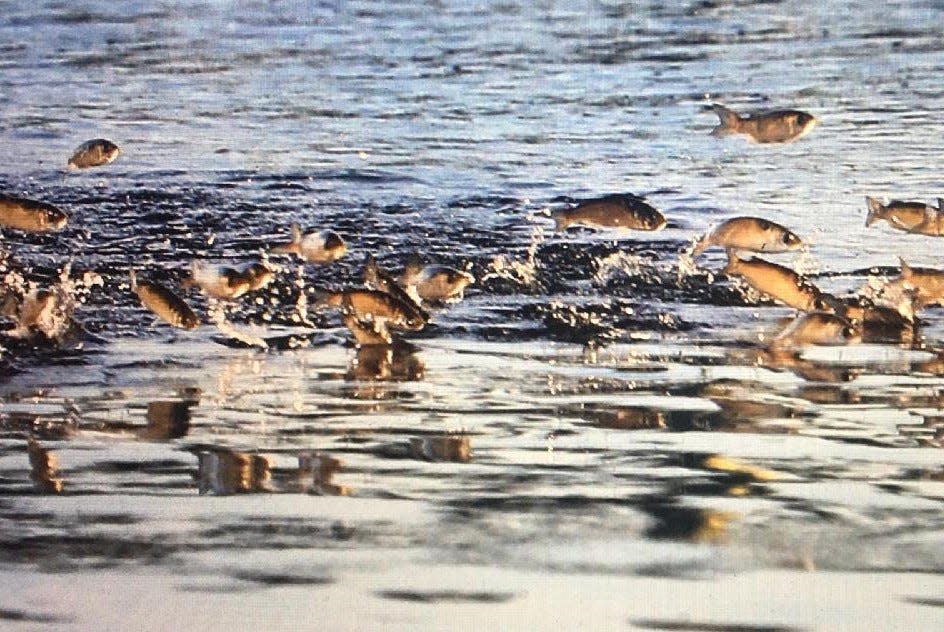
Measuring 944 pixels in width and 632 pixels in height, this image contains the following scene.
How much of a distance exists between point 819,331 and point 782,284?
52 centimetres

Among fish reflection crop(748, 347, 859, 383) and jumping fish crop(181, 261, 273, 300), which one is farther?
jumping fish crop(181, 261, 273, 300)

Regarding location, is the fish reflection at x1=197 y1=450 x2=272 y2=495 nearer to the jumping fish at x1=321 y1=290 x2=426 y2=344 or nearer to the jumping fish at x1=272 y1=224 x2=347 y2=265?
the jumping fish at x1=321 y1=290 x2=426 y2=344

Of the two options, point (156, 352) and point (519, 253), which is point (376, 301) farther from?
point (519, 253)

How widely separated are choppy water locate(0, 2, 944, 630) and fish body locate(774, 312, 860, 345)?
0.14m

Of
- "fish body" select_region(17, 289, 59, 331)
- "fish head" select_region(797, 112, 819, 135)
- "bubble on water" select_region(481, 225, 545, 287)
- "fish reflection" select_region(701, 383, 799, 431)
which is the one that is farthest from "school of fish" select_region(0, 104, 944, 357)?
"fish head" select_region(797, 112, 819, 135)

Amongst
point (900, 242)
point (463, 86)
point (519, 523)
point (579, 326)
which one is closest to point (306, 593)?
point (519, 523)

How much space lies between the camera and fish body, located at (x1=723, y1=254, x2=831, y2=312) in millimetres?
9961

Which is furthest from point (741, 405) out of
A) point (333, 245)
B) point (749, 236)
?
point (333, 245)

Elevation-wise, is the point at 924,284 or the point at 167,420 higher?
the point at 924,284

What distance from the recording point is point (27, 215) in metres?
10.9

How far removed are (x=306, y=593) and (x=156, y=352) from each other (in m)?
4.15

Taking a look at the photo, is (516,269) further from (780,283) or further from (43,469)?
(43,469)

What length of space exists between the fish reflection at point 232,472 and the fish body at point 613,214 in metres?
4.46

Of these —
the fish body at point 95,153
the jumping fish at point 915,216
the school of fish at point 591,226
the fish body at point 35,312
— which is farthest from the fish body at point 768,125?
the fish body at point 35,312
